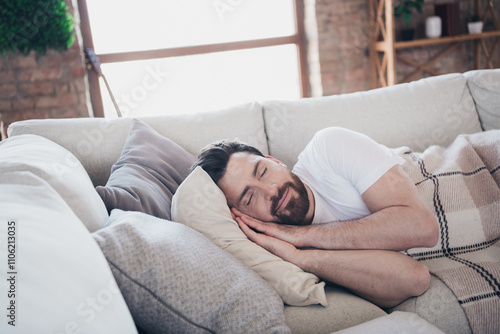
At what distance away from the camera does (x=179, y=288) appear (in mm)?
820

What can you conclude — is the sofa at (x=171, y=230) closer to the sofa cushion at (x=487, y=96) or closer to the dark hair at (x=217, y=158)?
the sofa cushion at (x=487, y=96)

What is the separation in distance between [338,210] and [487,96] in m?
1.06

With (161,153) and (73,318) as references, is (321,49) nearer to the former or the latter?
(161,153)

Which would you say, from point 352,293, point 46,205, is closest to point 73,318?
point 46,205

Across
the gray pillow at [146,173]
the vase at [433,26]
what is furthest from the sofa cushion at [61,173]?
the vase at [433,26]

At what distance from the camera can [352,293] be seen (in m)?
1.13

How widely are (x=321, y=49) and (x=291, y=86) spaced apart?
0.41 metres

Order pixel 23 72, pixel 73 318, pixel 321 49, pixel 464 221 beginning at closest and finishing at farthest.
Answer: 1. pixel 73 318
2. pixel 464 221
3. pixel 23 72
4. pixel 321 49

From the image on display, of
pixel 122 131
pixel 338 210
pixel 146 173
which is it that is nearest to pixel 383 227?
pixel 338 210

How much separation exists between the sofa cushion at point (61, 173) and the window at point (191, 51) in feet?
6.43

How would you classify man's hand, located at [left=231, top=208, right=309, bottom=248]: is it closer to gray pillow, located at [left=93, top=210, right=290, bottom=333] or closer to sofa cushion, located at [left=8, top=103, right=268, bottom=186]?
gray pillow, located at [left=93, top=210, right=290, bottom=333]

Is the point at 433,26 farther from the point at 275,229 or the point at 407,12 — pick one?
the point at 275,229

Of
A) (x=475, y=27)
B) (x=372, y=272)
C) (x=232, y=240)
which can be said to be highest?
(x=475, y=27)

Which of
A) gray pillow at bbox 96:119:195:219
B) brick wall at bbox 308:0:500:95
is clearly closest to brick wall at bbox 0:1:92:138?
gray pillow at bbox 96:119:195:219
